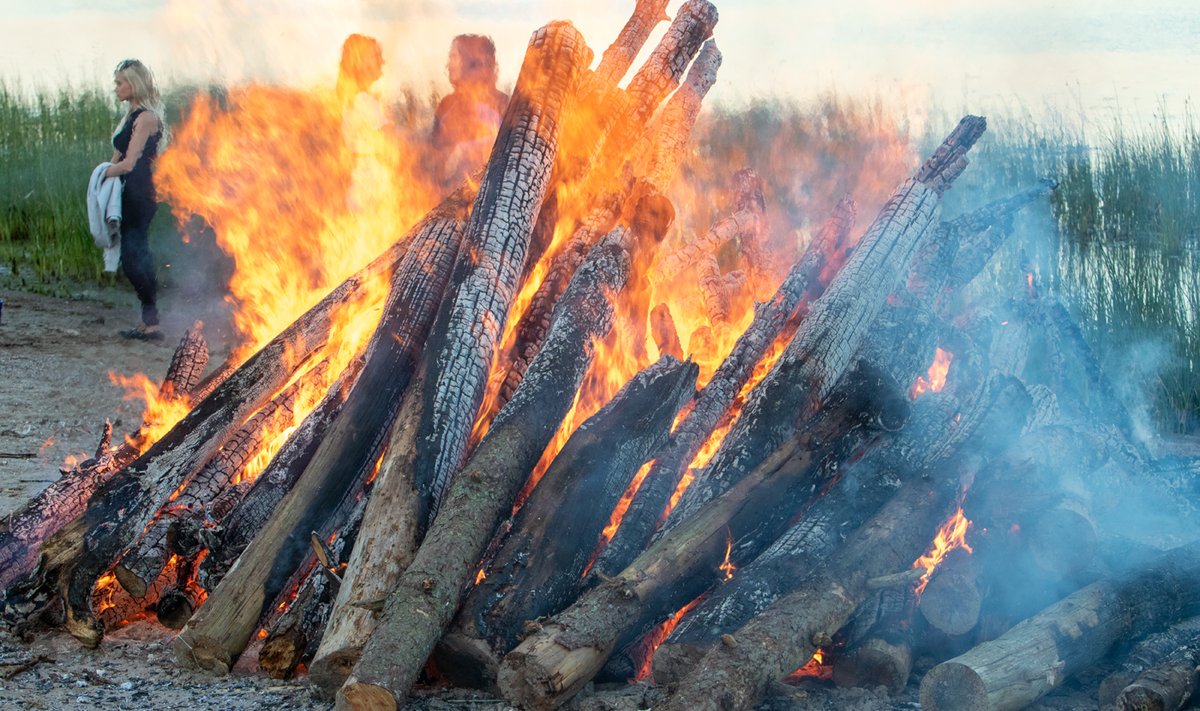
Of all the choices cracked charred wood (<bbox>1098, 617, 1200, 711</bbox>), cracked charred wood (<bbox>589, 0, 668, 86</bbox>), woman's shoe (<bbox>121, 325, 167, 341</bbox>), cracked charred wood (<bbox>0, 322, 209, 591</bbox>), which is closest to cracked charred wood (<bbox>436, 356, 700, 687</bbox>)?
cracked charred wood (<bbox>1098, 617, 1200, 711</bbox>)

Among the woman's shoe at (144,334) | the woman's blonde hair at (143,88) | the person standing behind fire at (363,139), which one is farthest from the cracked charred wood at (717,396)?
the woman's shoe at (144,334)

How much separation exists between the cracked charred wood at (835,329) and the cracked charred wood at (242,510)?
57.7 inches

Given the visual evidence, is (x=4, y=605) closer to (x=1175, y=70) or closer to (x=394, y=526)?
(x=394, y=526)

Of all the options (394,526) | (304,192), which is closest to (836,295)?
(394,526)

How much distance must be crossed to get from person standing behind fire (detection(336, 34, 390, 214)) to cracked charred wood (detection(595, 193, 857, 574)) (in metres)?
2.14

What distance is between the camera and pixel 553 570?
3.32 metres

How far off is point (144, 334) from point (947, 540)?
6892 mm

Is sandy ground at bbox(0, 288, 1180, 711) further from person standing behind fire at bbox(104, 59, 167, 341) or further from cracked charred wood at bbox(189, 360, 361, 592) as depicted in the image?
person standing behind fire at bbox(104, 59, 167, 341)

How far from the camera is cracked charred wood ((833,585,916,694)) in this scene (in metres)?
3.14

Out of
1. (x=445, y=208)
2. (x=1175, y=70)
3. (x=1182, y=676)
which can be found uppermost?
(x=1175, y=70)

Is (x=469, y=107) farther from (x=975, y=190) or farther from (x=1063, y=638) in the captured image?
(x=975, y=190)

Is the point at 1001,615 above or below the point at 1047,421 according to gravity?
below

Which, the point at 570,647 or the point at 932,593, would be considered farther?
the point at 932,593

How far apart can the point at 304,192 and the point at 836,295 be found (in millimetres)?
2884
